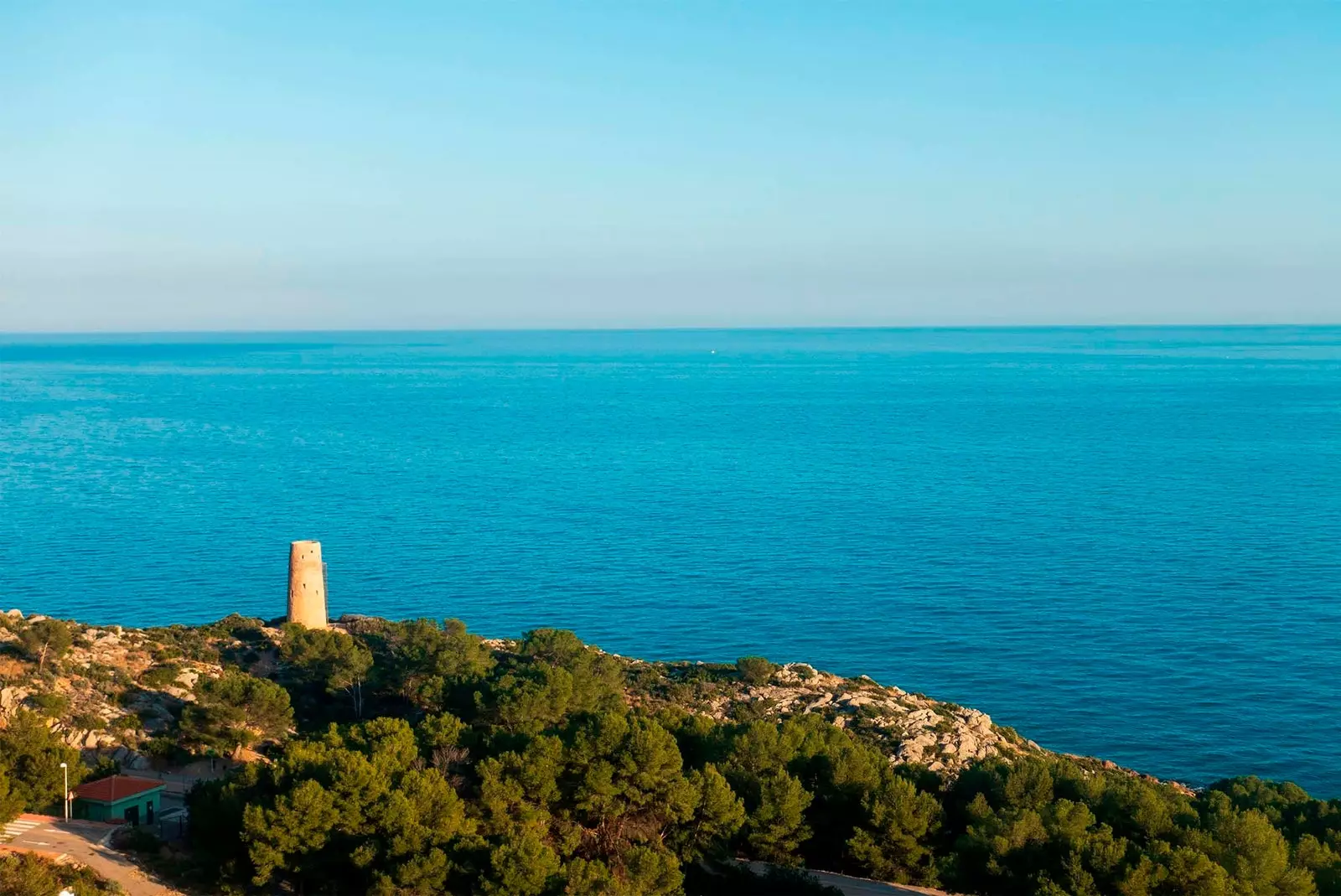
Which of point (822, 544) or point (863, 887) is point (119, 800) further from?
point (822, 544)

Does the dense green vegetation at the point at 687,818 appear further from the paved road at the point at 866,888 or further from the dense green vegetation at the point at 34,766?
the dense green vegetation at the point at 34,766

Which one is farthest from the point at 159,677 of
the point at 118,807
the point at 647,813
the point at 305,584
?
the point at 647,813

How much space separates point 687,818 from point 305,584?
23425mm

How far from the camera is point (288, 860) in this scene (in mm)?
25047

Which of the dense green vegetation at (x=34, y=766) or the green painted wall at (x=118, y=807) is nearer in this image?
the green painted wall at (x=118, y=807)

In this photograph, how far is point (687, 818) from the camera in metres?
27.2

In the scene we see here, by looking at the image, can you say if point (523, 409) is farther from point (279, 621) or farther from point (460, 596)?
Result: point (279, 621)

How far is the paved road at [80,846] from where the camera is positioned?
2427cm

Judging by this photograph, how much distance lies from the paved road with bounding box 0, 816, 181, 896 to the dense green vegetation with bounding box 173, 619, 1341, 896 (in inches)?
58.4

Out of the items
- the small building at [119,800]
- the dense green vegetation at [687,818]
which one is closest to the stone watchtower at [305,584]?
the dense green vegetation at [687,818]

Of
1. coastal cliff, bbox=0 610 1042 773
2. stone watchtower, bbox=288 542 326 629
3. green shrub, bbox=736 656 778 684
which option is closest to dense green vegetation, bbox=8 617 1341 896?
coastal cliff, bbox=0 610 1042 773

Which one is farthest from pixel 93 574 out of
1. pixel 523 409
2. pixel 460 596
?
pixel 523 409

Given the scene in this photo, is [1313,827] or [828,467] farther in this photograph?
[828,467]

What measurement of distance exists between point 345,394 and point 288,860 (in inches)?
6328
